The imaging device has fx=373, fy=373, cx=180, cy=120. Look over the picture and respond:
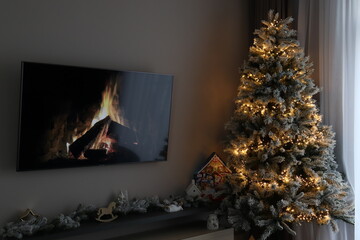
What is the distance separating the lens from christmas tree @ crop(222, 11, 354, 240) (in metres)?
2.96

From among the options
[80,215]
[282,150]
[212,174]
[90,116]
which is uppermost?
[90,116]

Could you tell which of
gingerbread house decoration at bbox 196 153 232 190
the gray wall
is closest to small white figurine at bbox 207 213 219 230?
gingerbread house decoration at bbox 196 153 232 190

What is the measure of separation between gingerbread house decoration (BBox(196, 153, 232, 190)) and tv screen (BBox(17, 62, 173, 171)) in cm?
46

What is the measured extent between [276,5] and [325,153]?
5.30 ft

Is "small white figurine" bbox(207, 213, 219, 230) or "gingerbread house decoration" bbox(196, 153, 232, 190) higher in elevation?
"gingerbread house decoration" bbox(196, 153, 232, 190)

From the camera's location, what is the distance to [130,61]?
10.5 feet

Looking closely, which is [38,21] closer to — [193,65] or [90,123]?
[90,123]

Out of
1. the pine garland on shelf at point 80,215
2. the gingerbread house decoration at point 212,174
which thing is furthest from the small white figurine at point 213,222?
the gingerbread house decoration at point 212,174

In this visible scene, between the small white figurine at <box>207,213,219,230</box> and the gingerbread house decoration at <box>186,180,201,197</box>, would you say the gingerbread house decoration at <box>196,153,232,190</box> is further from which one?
the small white figurine at <box>207,213,219,230</box>

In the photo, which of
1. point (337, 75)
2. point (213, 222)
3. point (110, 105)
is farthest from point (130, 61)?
point (337, 75)

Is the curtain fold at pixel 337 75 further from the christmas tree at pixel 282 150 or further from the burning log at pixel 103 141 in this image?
the burning log at pixel 103 141

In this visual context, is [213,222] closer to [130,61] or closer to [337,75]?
[130,61]

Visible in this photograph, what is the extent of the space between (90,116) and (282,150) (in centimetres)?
155

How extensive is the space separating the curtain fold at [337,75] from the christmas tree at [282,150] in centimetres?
20
